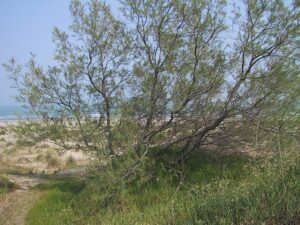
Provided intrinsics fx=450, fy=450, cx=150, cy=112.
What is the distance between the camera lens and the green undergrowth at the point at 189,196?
4.48 meters

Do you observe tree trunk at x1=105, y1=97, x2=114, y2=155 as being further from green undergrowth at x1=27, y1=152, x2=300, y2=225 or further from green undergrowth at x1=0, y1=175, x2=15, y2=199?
green undergrowth at x1=0, y1=175, x2=15, y2=199

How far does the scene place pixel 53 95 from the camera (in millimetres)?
10141

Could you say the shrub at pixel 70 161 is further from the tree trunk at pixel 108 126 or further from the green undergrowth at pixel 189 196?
the tree trunk at pixel 108 126

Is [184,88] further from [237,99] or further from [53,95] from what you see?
[53,95]

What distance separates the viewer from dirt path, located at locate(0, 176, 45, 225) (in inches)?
324

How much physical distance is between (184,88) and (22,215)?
3938mm

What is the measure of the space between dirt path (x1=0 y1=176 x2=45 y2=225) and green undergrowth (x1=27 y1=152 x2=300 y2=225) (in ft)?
0.76

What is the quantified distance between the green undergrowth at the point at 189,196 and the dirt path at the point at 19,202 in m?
0.23

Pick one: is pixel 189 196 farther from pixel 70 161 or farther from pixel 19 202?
pixel 70 161

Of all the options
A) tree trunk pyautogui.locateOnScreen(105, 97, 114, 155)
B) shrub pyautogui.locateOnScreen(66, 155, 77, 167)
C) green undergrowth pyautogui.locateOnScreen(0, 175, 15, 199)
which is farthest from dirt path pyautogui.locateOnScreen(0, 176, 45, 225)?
shrub pyautogui.locateOnScreen(66, 155, 77, 167)

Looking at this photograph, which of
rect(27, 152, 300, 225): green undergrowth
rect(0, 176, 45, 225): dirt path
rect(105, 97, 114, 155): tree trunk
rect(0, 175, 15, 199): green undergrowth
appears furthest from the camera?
rect(0, 175, 15, 199): green undergrowth

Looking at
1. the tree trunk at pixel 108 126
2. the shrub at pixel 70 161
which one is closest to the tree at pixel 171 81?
the tree trunk at pixel 108 126

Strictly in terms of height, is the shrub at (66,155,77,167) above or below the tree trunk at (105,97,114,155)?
below

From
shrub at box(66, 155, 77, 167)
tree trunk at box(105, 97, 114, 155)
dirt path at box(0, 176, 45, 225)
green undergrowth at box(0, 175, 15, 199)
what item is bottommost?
dirt path at box(0, 176, 45, 225)
